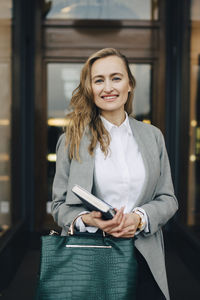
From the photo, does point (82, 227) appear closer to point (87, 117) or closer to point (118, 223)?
point (118, 223)

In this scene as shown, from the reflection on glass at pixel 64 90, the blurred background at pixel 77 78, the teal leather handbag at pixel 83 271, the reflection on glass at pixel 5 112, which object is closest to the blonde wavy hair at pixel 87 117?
the teal leather handbag at pixel 83 271

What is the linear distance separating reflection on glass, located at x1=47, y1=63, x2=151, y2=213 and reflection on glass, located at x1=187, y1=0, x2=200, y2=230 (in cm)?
71

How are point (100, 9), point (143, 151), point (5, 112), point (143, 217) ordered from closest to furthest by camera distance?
point (143, 217), point (143, 151), point (5, 112), point (100, 9)

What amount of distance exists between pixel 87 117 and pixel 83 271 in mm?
648

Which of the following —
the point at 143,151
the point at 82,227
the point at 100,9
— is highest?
the point at 100,9

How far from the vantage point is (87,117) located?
1.67 m

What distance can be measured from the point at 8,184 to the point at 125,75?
9.18 ft

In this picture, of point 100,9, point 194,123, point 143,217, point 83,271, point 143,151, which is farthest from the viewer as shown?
point 100,9

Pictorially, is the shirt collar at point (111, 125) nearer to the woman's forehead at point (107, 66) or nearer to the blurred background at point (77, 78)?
the woman's forehead at point (107, 66)

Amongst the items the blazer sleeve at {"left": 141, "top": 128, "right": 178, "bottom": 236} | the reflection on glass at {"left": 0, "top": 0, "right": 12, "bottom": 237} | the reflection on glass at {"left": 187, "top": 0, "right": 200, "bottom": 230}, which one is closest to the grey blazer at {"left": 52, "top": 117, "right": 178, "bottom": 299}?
the blazer sleeve at {"left": 141, "top": 128, "right": 178, "bottom": 236}

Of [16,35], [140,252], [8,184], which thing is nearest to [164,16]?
[16,35]

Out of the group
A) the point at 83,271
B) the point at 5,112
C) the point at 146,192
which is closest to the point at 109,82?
the point at 146,192

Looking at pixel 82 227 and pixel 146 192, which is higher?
pixel 146 192

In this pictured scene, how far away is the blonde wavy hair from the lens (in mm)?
1599
